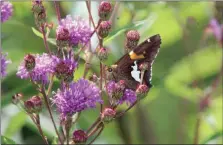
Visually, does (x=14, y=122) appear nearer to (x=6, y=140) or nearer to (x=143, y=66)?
(x=6, y=140)

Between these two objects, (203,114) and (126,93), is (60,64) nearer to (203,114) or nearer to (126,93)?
(126,93)

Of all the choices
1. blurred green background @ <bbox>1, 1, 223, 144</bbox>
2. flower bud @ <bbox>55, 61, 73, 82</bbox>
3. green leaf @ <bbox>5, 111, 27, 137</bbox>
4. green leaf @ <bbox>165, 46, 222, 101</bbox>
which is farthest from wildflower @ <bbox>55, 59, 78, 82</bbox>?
green leaf @ <bbox>165, 46, 222, 101</bbox>

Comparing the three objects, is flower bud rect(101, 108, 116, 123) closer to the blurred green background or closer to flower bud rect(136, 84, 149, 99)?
flower bud rect(136, 84, 149, 99)

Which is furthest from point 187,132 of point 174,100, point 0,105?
point 0,105

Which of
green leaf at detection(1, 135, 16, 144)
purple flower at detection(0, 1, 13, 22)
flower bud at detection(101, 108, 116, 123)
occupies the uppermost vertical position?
purple flower at detection(0, 1, 13, 22)

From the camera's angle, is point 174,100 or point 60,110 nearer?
point 60,110

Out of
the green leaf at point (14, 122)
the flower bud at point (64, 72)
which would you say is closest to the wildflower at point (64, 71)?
the flower bud at point (64, 72)

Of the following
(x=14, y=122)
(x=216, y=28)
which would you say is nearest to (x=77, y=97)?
(x=14, y=122)
